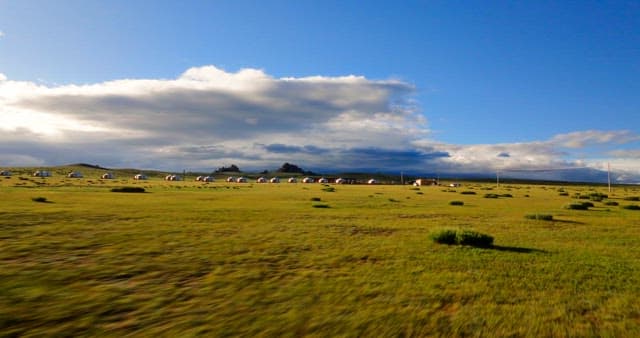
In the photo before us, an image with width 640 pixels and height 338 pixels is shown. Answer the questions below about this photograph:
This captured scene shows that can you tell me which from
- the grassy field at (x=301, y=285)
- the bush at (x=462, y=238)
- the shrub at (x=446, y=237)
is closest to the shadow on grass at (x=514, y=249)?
the grassy field at (x=301, y=285)

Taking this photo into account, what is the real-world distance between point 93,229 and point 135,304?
33.0 ft

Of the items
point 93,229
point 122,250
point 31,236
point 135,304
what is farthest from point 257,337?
point 93,229

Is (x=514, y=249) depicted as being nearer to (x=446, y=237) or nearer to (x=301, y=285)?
(x=446, y=237)

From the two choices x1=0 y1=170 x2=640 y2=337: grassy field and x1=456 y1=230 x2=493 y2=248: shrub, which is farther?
x1=456 y1=230 x2=493 y2=248: shrub

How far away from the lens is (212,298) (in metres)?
7.21

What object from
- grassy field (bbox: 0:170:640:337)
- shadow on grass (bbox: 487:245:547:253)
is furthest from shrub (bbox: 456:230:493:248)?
grassy field (bbox: 0:170:640:337)

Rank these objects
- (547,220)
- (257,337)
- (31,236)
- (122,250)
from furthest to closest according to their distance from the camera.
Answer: (547,220) < (31,236) < (122,250) < (257,337)

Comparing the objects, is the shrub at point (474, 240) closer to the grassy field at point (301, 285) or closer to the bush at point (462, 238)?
the bush at point (462, 238)

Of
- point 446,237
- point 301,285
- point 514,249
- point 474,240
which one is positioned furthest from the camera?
point 446,237

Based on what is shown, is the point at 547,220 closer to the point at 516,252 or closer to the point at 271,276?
the point at 516,252

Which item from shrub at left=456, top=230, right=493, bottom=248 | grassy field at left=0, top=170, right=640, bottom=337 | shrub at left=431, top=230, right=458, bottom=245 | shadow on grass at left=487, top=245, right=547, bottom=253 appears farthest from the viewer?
shrub at left=431, top=230, right=458, bottom=245

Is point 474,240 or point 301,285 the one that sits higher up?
point 474,240

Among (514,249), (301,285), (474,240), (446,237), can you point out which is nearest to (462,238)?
(474,240)

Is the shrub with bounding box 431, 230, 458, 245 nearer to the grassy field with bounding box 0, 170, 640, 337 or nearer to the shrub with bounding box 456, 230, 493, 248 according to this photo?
the shrub with bounding box 456, 230, 493, 248
